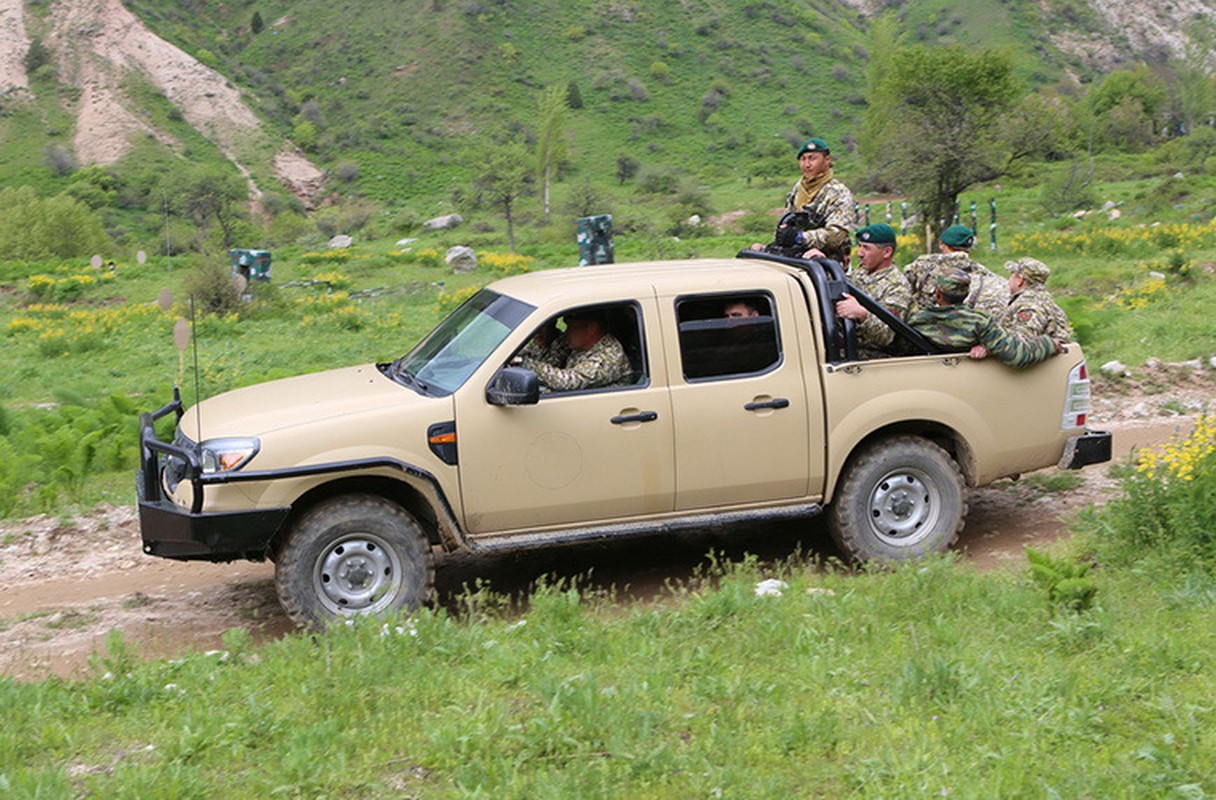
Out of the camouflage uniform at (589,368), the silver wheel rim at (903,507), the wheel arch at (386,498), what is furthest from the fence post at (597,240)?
the wheel arch at (386,498)

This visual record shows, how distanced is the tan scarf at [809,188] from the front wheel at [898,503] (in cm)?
223

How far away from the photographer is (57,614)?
7.51 metres

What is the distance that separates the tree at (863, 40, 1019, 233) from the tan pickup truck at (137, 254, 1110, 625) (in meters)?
25.2

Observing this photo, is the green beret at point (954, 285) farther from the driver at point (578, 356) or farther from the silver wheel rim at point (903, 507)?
the driver at point (578, 356)

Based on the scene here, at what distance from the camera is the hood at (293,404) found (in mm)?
6707

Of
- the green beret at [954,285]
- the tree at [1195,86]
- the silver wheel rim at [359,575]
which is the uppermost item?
the tree at [1195,86]

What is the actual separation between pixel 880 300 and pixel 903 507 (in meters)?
1.39

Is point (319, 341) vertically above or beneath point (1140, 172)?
beneath

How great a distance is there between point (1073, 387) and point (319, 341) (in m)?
15.0

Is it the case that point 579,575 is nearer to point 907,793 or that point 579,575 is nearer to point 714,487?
point 714,487

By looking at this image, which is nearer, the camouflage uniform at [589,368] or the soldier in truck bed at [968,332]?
the camouflage uniform at [589,368]

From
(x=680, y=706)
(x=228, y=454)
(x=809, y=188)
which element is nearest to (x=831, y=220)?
(x=809, y=188)

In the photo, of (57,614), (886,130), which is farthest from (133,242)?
(57,614)

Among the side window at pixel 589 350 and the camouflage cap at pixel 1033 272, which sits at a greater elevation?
the camouflage cap at pixel 1033 272
